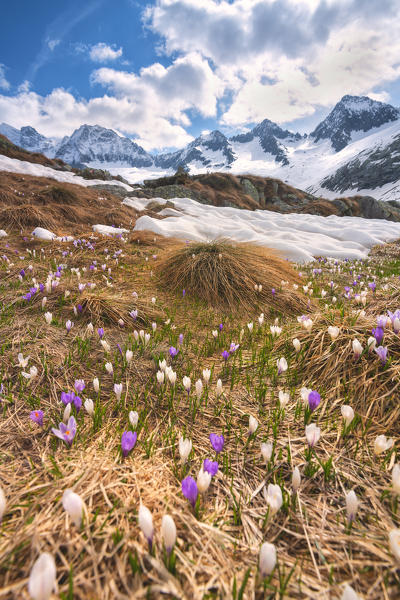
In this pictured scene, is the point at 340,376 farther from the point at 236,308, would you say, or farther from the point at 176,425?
the point at 236,308

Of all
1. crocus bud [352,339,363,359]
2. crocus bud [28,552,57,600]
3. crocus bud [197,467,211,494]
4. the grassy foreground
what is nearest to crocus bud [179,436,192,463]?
the grassy foreground

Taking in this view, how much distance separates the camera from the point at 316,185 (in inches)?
5684

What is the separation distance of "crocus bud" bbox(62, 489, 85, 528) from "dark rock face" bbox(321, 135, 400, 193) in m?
140

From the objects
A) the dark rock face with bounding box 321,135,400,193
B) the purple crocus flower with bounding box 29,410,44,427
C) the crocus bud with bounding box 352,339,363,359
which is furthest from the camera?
the dark rock face with bounding box 321,135,400,193

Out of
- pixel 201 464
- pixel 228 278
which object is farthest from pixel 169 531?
pixel 228 278

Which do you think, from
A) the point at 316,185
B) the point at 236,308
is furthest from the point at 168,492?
the point at 316,185

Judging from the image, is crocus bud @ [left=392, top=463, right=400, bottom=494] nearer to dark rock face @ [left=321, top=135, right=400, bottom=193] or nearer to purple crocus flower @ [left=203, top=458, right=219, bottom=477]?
purple crocus flower @ [left=203, top=458, right=219, bottom=477]

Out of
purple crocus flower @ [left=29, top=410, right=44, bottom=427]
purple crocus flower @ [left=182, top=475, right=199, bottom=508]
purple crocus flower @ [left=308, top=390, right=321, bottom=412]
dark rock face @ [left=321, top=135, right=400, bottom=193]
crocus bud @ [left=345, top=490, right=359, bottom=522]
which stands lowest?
purple crocus flower @ [left=29, top=410, right=44, bottom=427]

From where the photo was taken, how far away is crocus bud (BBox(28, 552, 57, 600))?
68 centimetres

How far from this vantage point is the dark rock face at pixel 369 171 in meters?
112

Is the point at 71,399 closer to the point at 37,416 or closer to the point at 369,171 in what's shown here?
the point at 37,416

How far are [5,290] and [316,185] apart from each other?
546 feet

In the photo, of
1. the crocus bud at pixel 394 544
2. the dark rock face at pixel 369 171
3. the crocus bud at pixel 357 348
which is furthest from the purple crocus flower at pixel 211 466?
the dark rock face at pixel 369 171

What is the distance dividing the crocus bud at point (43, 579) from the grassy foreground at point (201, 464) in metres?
0.05
